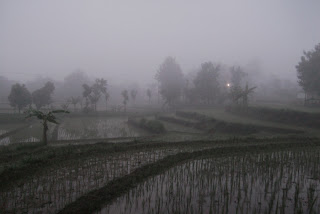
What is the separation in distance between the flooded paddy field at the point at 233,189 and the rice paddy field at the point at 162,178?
0.02m

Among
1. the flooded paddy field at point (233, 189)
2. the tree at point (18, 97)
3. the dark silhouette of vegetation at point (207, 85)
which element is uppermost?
Answer: the dark silhouette of vegetation at point (207, 85)

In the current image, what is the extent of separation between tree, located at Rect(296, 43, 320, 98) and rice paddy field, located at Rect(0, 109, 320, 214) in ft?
57.9

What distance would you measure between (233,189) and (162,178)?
2298 millimetres

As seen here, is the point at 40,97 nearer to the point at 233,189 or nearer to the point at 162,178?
the point at 162,178

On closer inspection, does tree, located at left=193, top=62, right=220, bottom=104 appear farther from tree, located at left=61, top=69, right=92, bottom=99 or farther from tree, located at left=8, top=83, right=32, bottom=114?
tree, located at left=61, top=69, right=92, bottom=99

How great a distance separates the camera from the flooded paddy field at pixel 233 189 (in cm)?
541

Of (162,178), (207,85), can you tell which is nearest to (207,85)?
(207,85)

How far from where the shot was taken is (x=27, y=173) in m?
7.68

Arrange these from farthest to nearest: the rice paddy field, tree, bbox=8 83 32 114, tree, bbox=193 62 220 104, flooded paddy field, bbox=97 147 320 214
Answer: tree, bbox=193 62 220 104 → tree, bbox=8 83 32 114 → the rice paddy field → flooded paddy field, bbox=97 147 320 214

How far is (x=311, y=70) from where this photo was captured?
26203mm

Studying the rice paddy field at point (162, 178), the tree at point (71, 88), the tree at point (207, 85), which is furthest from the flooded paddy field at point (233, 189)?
the tree at point (71, 88)

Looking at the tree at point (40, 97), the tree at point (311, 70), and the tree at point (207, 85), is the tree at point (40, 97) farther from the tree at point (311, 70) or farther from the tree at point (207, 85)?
the tree at point (311, 70)

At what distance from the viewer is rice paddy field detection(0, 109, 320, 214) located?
5.53 metres

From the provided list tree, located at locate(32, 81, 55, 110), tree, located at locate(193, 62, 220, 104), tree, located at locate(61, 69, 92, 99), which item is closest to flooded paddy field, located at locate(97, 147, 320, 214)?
tree, located at locate(32, 81, 55, 110)
